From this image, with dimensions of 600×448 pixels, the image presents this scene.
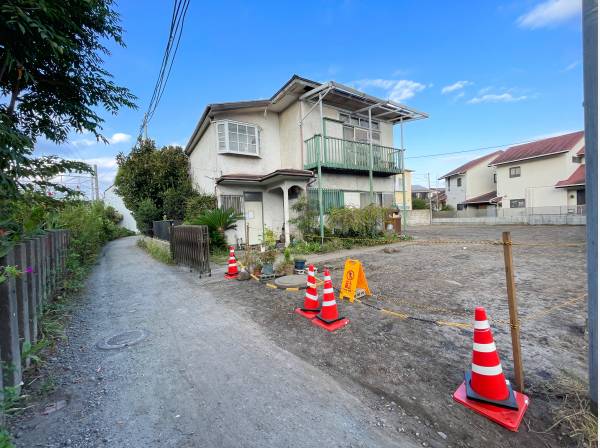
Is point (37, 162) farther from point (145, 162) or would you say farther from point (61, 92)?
point (145, 162)

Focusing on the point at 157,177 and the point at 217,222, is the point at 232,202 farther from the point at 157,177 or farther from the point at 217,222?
the point at 157,177

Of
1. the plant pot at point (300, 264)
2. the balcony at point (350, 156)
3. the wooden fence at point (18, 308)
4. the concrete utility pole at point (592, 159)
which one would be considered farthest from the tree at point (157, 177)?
the concrete utility pole at point (592, 159)

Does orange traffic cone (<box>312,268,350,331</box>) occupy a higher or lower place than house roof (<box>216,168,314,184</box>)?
lower

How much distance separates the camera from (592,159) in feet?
6.37

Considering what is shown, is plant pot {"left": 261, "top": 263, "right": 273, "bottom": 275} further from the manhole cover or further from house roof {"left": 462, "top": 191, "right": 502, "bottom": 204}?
house roof {"left": 462, "top": 191, "right": 502, "bottom": 204}

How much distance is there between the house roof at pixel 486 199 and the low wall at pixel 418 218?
24.5 ft

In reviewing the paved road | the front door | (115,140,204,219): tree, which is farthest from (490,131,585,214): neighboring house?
the paved road

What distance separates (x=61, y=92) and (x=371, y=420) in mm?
6474

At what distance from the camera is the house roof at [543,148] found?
22.3 m

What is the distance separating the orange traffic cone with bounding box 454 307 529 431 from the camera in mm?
2090

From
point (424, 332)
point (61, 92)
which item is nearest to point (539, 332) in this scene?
point (424, 332)

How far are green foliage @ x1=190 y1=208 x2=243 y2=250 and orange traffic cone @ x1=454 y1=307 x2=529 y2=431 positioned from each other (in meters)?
8.31

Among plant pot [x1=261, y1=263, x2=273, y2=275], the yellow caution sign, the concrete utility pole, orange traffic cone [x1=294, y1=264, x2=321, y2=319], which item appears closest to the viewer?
the concrete utility pole

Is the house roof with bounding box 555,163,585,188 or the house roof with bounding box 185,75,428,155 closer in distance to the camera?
the house roof with bounding box 185,75,428,155
